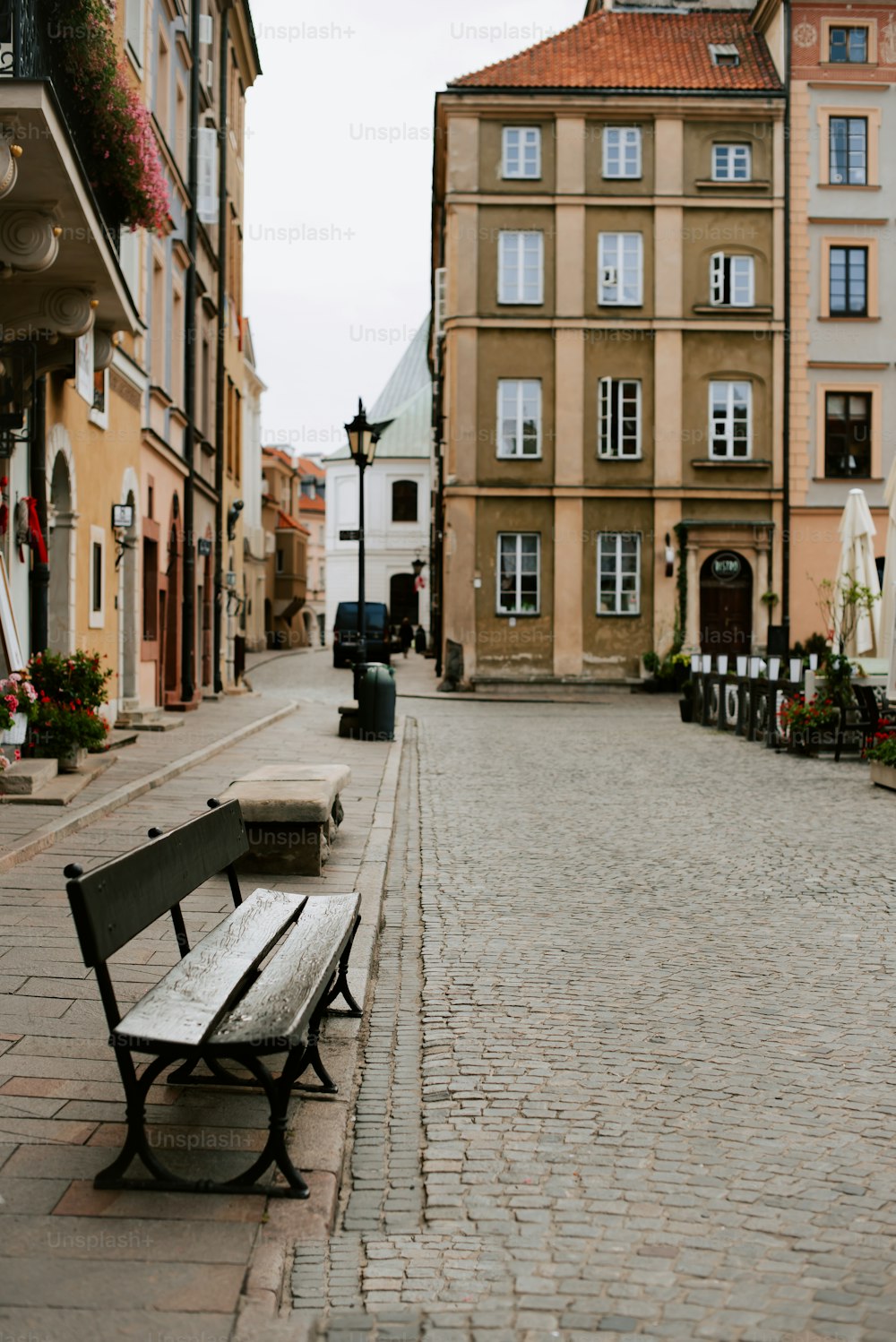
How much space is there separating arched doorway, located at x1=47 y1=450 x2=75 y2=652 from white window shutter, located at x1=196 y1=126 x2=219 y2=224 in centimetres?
1106

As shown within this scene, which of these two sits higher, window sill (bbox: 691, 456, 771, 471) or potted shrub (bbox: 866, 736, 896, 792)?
window sill (bbox: 691, 456, 771, 471)

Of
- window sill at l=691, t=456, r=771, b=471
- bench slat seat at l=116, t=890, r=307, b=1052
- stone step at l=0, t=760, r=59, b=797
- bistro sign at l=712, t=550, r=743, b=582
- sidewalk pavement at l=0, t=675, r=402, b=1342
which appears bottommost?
sidewalk pavement at l=0, t=675, r=402, b=1342

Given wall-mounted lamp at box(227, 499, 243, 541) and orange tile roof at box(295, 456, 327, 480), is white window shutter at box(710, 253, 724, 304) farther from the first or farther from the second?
orange tile roof at box(295, 456, 327, 480)

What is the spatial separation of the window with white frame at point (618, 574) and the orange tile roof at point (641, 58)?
11013 mm

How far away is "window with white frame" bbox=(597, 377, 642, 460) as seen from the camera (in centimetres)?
3650

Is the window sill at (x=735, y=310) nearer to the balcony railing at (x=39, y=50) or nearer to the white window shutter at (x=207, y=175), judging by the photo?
the white window shutter at (x=207, y=175)

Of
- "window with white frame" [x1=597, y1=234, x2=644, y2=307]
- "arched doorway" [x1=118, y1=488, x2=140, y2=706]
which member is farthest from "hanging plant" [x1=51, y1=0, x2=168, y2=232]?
"window with white frame" [x1=597, y1=234, x2=644, y2=307]

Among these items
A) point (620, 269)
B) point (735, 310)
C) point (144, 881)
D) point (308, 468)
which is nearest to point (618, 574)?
point (735, 310)

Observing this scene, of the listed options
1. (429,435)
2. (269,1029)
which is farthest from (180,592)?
(429,435)

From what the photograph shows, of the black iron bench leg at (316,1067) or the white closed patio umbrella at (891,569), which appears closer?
the black iron bench leg at (316,1067)

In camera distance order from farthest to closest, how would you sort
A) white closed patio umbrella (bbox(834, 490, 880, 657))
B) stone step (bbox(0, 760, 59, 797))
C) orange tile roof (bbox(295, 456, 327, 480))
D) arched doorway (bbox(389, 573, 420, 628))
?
orange tile roof (bbox(295, 456, 327, 480)), arched doorway (bbox(389, 573, 420, 628)), white closed patio umbrella (bbox(834, 490, 880, 657)), stone step (bbox(0, 760, 59, 797))

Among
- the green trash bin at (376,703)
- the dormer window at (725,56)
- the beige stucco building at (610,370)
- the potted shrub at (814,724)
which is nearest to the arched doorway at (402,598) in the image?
the beige stucco building at (610,370)

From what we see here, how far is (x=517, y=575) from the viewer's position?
3638 cm

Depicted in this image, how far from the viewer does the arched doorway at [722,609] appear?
36.5m
